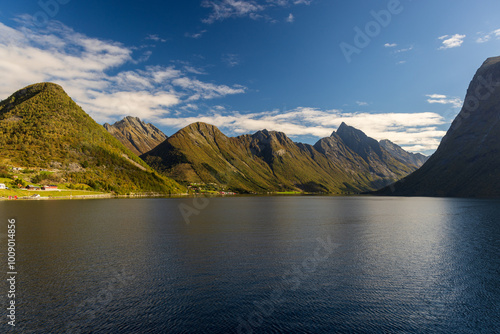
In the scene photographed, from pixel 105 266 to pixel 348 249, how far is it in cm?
4172

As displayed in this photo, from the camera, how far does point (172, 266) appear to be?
37531 mm

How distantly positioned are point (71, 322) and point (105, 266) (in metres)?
16.4

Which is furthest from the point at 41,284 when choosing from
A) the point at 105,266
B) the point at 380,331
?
the point at 380,331

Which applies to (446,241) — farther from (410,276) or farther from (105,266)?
(105,266)

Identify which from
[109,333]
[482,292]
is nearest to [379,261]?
[482,292]

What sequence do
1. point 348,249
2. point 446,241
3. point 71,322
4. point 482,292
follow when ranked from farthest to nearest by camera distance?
point 446,241 < point 348,249 < point 482,292 < point 71,322

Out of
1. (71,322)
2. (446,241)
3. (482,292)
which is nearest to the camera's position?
(71,322)

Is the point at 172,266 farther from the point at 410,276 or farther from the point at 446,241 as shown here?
the point at 446,241

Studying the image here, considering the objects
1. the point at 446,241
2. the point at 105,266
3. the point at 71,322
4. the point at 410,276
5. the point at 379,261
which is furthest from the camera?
the point at 446,241

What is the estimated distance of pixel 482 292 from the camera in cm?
2955

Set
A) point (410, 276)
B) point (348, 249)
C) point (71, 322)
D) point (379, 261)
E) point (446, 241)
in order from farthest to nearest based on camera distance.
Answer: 1. point (446, 241)
2. point (348, 249)
3. point (379, 261)
4. point (410, 276)
5. point (71, 322)

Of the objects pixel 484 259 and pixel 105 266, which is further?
pixel 484 259

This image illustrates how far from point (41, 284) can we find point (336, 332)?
105 ft

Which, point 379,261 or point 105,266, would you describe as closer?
point 105,266
